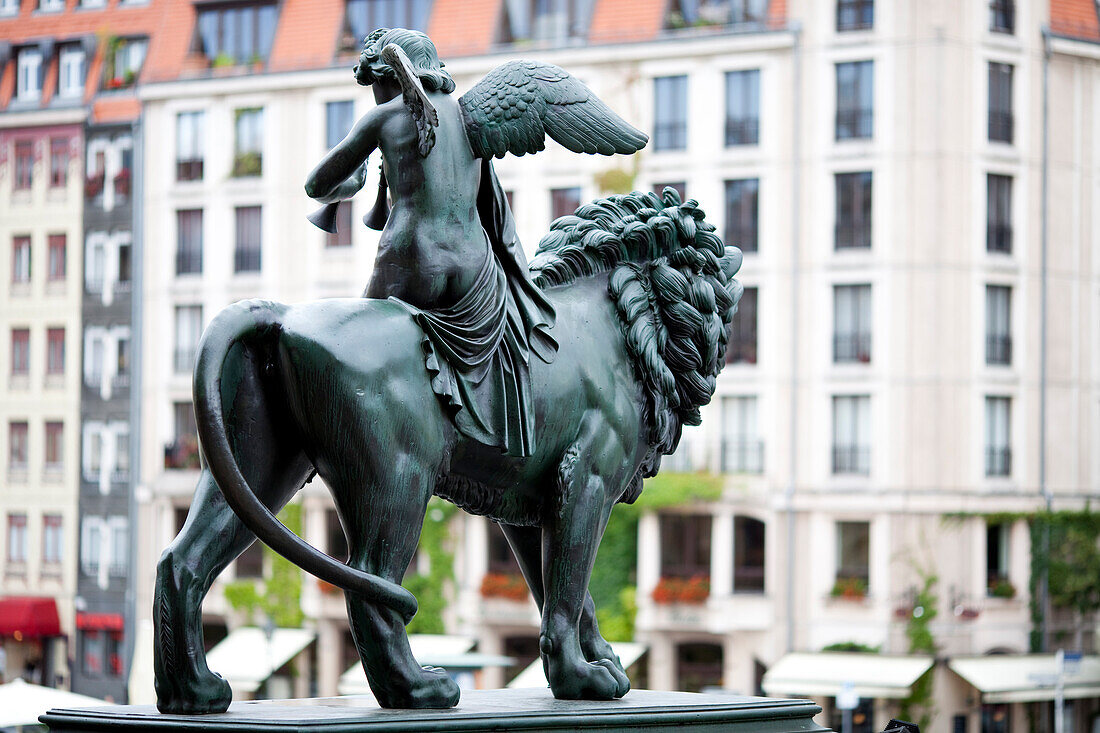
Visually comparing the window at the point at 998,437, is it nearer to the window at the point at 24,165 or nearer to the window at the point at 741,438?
the window at the point at 741,438

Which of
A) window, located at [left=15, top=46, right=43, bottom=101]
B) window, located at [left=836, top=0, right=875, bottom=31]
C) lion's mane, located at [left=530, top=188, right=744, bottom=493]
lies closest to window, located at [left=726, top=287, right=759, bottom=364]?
window, located at [left=836, top=0, right=875, bottom=31]

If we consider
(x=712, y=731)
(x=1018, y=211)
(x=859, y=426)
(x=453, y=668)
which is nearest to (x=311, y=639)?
(x=453, y=668)

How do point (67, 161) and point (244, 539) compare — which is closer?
point (244, 539)

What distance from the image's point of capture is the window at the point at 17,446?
147 ft

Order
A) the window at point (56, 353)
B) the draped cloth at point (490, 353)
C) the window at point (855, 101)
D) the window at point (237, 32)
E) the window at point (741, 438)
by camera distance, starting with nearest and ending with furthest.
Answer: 1. the draped cloth at point (490, 353)
2. the window at point (855, 101)
3. the window at point (741, 438)
4. the window at point (237, 32)
5. the window at point (56, 353)

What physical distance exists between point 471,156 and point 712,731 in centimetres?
208

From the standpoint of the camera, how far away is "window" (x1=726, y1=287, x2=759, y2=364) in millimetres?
37906

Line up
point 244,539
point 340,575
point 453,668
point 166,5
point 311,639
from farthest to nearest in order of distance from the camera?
point 166,5, point 311,639, point 453,668, point 244,539, point 340,575

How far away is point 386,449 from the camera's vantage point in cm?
568

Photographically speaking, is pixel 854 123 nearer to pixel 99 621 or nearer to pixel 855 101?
pixel 855 101

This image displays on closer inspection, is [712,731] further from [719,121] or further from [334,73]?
[334,73]

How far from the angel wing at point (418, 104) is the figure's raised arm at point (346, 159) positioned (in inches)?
4.7

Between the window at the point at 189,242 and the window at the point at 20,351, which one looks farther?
the window at the point at 20,351

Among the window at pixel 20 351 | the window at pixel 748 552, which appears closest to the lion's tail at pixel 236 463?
the window at pixel 748 552
